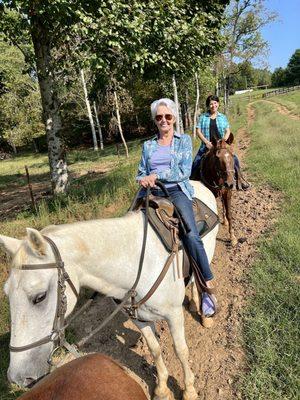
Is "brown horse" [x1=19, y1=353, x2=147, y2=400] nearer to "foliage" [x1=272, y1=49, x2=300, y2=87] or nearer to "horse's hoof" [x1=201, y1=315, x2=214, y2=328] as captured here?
"horse's hoof" [x1=201, y1=315, x2=214, y2=328]

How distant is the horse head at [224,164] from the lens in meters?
6.63

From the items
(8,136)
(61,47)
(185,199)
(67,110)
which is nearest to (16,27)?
(61,47)

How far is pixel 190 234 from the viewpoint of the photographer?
352cm

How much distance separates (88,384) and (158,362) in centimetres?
209

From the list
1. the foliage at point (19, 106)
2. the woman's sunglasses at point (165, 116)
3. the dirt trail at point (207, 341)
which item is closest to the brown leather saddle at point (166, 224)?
the woman's sunglasses at point (165, 116)

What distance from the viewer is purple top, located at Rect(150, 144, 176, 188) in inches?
145

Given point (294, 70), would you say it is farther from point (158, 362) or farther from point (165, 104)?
point (158, 362)

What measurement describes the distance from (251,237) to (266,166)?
18.1 feet

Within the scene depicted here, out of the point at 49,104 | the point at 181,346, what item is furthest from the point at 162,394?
the point at 49,104

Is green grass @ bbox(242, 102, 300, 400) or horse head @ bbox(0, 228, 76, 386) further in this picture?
green grass @ bbox(242, 102, 300, 400)

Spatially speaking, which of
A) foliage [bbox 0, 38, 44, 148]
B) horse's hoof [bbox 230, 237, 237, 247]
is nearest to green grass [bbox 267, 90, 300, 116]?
foliage [bbox 0, 38, 44, 148]

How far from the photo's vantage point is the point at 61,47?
8.74m

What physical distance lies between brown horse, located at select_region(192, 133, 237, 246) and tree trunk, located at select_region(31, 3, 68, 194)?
13.9 ft

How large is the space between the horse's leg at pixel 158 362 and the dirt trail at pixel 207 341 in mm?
160
